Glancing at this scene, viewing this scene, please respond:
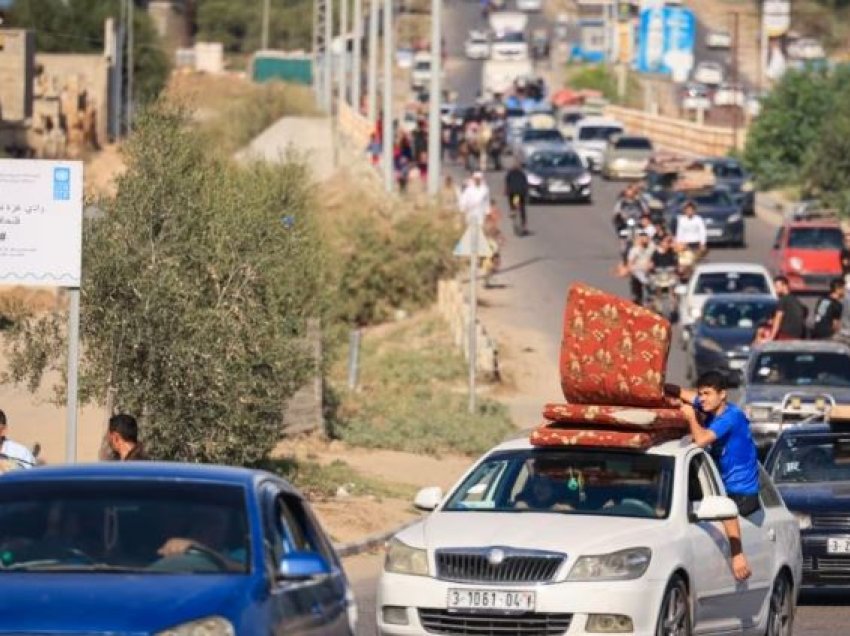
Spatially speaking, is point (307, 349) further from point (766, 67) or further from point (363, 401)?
point (766, 67)

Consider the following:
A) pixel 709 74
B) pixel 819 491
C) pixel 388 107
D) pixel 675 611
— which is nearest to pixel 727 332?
pixel 819 491

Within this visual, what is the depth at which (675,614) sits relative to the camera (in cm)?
1268

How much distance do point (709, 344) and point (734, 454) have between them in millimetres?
23560

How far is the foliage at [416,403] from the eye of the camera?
101 ft

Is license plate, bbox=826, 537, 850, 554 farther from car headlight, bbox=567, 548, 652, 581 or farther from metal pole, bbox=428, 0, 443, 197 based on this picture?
metal pole, bbox=428, 0, 443, 197

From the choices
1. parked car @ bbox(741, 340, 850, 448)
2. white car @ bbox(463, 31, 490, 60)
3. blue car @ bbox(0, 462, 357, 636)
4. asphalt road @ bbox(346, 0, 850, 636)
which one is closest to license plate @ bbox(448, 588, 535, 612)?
blue car @ bbox(0, 462, 357, 636)

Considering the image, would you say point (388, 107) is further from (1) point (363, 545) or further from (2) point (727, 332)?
(1) point (363, 545)

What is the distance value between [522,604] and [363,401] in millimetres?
23443

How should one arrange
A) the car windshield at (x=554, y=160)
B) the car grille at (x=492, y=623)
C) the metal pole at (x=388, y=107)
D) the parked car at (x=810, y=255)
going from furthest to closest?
the car windshield at (x=554, y=160), the metal pole at (x=388, y=107), the parked car at (x=810, y=255), the car grille at (x=492, y=623)

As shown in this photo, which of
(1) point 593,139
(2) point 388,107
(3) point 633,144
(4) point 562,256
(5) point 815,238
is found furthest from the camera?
(1) point 593,139

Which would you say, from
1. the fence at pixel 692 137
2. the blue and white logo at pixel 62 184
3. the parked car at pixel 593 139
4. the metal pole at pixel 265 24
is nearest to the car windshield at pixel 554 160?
the parked car at pixel 593 139

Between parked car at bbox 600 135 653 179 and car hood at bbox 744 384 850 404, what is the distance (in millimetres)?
46988

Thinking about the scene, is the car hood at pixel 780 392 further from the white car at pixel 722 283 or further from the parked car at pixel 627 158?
the parked car at pixel 627 158

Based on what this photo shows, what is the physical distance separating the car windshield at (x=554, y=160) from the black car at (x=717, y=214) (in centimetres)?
912
